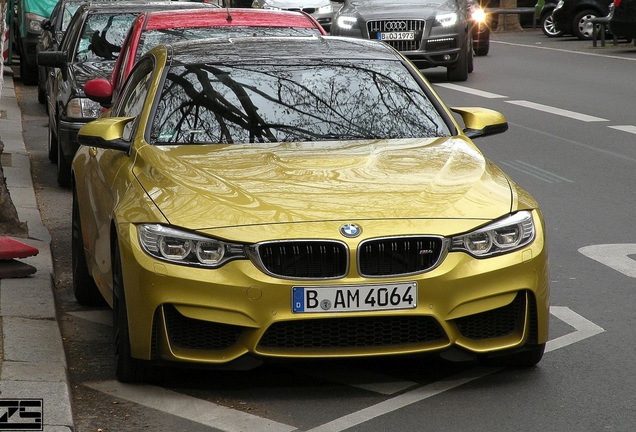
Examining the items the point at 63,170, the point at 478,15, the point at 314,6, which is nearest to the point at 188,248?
the point at 63,170

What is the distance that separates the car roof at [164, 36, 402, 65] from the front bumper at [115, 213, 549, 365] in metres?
1.73

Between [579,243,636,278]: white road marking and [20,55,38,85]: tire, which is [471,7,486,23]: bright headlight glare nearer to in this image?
[20,55,38,85]: tire

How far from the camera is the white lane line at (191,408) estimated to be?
5.62 metres

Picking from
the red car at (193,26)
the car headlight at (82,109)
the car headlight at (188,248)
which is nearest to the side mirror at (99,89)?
the red car at (193,26)

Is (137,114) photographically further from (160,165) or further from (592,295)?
(592,295)

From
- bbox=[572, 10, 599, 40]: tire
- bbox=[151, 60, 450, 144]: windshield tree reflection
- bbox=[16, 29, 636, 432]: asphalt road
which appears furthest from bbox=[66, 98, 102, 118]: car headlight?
bbox=[572, 10, 599, 40]: tire

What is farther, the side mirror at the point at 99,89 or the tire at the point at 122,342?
the side mirror at the point at 99,89

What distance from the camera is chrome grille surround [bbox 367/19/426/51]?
23.7m

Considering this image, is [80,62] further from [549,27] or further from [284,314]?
[549,27]

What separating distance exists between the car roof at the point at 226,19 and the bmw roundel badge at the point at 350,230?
566 centimetres

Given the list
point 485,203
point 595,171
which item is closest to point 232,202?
point 485,203

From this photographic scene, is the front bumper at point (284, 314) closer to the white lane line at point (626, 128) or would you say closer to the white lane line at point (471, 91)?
the white lane line at point (626, 128)

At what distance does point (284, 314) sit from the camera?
19.0 feet

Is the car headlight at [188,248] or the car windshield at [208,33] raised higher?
the car headlight at [188,248]
